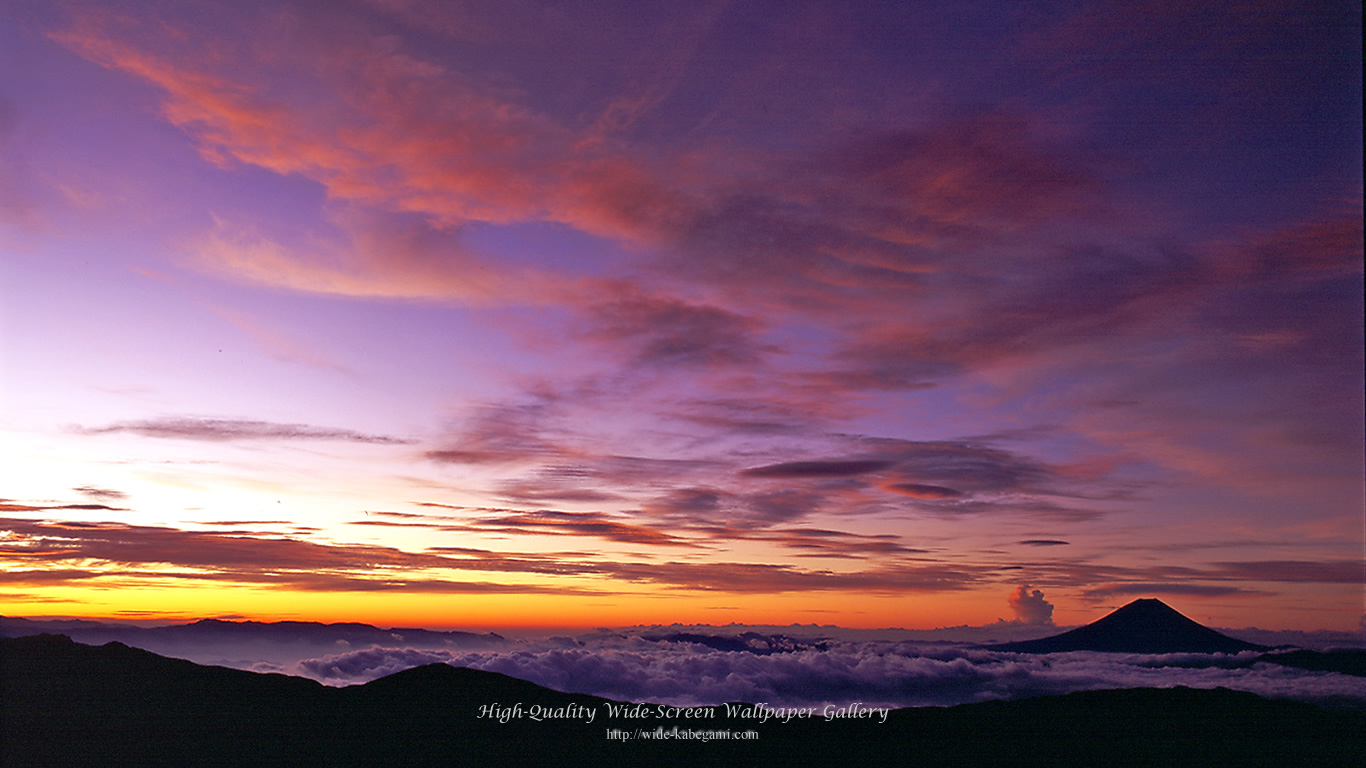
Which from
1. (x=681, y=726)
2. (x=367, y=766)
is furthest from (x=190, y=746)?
(x=681, y=726)

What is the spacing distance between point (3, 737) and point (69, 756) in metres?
33.6

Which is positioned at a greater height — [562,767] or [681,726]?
[681,726]

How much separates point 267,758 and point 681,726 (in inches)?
4486

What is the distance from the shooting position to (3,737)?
635 ft

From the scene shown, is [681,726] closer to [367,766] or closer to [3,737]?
[367,766]

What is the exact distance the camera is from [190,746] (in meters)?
191

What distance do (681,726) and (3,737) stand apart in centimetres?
17824

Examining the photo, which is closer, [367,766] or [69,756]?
[69,756]

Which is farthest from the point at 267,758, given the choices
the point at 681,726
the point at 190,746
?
the point at 681,726

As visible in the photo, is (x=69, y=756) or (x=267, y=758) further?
(x=267, y=758)

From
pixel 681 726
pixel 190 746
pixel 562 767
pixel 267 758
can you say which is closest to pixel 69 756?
pixel 190 746

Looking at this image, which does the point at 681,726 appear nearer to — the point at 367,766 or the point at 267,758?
the point at 367,766

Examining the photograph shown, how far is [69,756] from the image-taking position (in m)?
178

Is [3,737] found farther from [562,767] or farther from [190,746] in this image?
A: [562,767]
